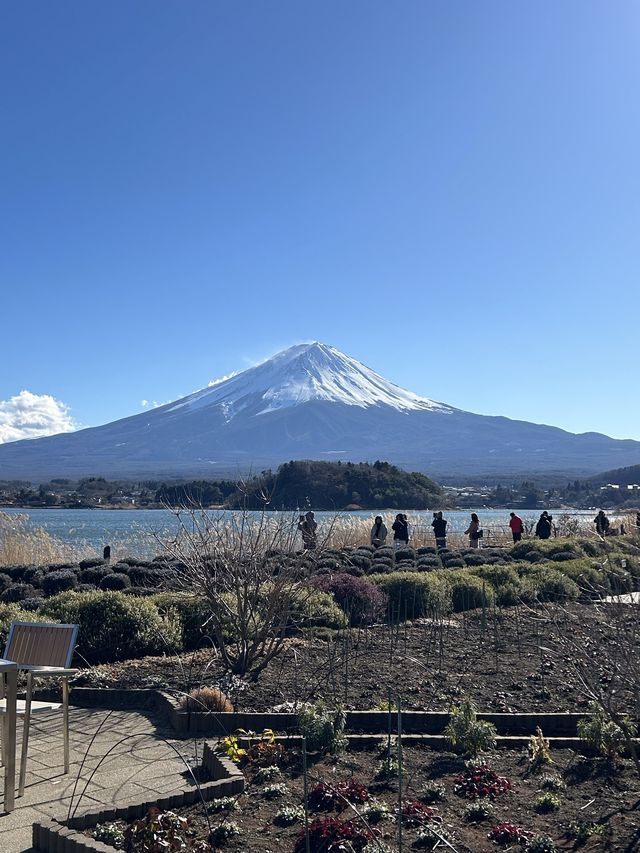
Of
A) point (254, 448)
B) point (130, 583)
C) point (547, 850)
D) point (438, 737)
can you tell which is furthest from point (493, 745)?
point (254, 448)

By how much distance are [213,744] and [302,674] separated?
6.16 ft

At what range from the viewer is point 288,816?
12.9 ft

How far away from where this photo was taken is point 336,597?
34.2 feet

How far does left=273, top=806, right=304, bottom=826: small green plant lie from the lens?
12.9 feet

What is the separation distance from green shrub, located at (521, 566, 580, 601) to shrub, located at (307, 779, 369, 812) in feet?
26.7

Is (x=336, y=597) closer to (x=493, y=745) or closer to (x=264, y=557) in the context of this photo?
(x=264, y=557)

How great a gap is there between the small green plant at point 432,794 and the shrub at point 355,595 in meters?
5.87

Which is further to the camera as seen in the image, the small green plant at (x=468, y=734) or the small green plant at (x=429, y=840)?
the small green plant at (x=468, y=734)

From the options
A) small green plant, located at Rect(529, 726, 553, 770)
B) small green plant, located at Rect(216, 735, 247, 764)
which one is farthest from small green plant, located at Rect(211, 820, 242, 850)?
small green plant, located at Rect(529, 726, 553, 770)

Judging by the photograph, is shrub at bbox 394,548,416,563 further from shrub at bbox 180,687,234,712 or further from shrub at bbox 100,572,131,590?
shrub at bbox 180,687,234,712

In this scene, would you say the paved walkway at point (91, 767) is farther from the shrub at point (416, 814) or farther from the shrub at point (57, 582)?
the shrub at point (57, 582)

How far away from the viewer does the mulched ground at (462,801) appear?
370 cm

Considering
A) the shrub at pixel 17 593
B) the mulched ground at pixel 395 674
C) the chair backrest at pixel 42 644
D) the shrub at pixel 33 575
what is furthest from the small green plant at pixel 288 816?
the shrub at pixel 33 575

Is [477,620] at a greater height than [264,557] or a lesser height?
lesser
